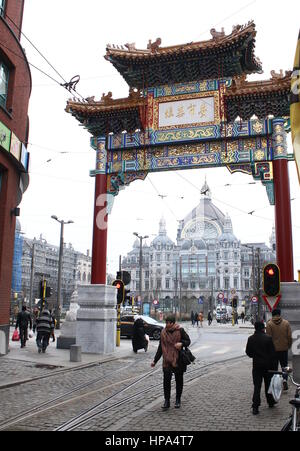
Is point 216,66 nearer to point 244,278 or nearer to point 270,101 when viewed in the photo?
point 270,101

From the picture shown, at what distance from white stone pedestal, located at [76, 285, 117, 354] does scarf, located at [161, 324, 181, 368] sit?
9448mm

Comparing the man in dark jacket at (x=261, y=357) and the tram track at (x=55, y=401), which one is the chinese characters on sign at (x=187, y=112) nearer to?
the tram track at (x=55, y=401)

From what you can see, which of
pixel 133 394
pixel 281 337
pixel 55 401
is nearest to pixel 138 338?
pixel 133 394

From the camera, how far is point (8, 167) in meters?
15.8

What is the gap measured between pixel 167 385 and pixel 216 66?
45.6ft

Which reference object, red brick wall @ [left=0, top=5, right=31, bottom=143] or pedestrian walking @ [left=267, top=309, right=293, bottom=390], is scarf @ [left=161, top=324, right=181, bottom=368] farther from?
red brick wall @ [left=0, top=5, right=31, bottom=143]

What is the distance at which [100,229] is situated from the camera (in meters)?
18.3

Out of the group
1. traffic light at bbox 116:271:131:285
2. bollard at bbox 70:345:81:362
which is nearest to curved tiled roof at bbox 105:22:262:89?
traffic light at bbox 116:271:131:285

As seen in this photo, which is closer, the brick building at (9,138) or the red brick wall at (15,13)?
the brick building at (9,138)

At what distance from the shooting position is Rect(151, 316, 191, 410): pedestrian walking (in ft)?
26.2

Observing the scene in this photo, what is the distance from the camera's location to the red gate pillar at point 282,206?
1591 centimetres

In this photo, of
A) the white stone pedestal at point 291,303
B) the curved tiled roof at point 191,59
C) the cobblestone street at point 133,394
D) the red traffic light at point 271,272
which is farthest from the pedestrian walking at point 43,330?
the curved tiled roof at point 191,59
